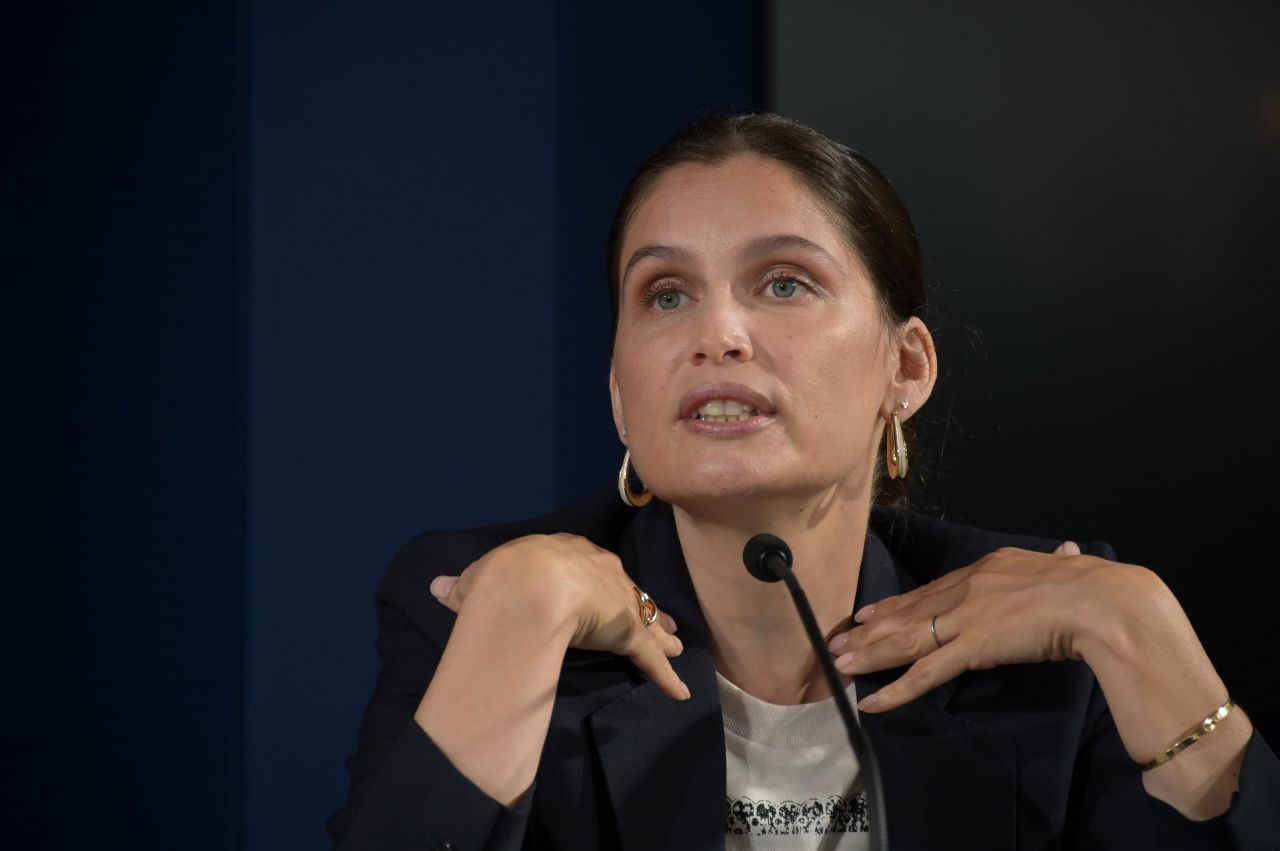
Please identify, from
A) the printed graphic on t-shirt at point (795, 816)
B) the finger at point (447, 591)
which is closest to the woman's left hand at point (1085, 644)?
the printed graphic on t-shirt at point (795, 816)

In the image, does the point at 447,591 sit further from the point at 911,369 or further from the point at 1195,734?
the point at 1195,734

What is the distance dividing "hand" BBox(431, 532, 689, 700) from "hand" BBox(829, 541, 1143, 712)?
21 cm

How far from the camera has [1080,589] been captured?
137cm

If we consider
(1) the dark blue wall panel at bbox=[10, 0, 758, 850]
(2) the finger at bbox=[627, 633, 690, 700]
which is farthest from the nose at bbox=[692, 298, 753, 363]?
(1) the dark blue wall panel at bbox=[10, 0, 758, 850]

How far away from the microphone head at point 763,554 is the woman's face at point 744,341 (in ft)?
0.45

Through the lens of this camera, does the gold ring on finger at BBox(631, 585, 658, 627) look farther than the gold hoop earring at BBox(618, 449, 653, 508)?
No

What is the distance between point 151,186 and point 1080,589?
1.43m

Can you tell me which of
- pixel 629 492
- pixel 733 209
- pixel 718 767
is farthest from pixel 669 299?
pixel 718 767

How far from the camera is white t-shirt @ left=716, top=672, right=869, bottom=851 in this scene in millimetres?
1394

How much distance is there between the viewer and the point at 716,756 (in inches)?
54.3

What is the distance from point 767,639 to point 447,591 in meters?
0.35

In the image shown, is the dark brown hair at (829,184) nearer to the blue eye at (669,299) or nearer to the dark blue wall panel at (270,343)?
the blue eye at (669,299)

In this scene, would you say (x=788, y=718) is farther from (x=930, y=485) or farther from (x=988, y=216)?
(x=988, y=216)

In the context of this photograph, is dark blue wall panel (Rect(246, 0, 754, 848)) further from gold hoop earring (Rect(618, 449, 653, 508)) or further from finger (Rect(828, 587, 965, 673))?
finger (Rect(828, 587, 965, 673))
